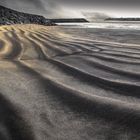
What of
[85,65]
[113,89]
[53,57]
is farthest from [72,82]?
Answer: [53,57]

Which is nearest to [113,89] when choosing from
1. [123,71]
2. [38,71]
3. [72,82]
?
[72,82]

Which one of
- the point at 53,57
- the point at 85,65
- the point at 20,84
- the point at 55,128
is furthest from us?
the point at 53,57

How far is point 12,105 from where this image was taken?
72.7 inches

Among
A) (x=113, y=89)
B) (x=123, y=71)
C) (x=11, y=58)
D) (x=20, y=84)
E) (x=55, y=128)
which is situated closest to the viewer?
(x=55, y=128)

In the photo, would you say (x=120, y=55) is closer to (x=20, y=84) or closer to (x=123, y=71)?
(x=123, y=71)

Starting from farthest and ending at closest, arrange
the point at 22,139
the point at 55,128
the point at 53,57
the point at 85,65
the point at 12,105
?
the point at 53,57
the point at 85,65
the point at 12,105
the point at 55,128
the point at 22,139

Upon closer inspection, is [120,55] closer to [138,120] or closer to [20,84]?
[20,84]

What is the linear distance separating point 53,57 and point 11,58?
0.47 metres

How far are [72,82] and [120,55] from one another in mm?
1488

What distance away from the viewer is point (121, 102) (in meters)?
1.86

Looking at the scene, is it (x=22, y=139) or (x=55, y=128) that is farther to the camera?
(x=55, y=128)

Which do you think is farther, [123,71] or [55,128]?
[123,71]

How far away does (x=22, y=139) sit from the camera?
1404 mm

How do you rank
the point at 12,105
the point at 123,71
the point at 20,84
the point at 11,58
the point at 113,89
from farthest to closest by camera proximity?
the point at 11,58, the point at 123,71, the point at 20,84, the point at 113,89, the point at 12,105
